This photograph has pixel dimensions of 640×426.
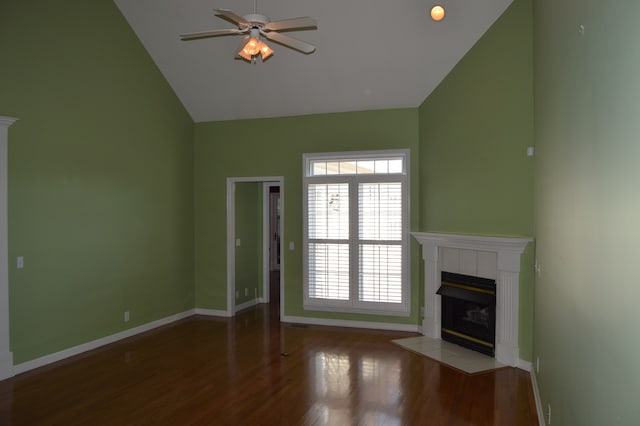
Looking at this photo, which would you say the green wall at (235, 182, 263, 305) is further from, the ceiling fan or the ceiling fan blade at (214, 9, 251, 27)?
the ceiling fan blade at (214, 9, 251, 27)

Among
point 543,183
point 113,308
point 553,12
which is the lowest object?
point 113,308

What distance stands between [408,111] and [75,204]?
4270 millimetres

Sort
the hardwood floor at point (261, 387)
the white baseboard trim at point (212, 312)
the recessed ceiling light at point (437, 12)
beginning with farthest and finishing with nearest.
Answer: the white baseboard trim at point (212, 312) < the recessed ceiling light at point (437, 12) < the hardwood floor at point (261, 387)

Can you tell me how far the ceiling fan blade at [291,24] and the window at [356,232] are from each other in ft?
9.45

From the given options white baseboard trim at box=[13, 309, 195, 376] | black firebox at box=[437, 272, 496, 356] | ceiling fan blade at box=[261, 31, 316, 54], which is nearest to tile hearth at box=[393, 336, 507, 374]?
black firebox at box=[437, 272, 496, 356]

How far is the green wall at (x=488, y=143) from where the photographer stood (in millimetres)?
4590

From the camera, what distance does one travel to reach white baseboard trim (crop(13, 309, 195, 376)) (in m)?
4.57

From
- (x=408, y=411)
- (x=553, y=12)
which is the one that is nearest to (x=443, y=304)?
(x=408, y=411)

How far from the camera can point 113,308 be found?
562cm

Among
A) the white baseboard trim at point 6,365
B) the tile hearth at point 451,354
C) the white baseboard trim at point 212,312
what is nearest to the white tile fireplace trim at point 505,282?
the tile hearth at point 451,354

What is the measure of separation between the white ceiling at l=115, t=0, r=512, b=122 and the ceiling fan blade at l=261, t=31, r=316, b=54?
4.93ft

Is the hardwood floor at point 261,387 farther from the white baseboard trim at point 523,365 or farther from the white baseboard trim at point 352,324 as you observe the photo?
the white baseboard trim at point 352,324

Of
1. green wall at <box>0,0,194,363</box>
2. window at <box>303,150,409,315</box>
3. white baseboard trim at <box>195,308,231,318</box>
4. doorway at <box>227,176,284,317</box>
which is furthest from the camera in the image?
white baseboard trim at <box>195,308,231,318</box>

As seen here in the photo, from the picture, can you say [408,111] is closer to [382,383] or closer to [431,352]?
[431,352]
